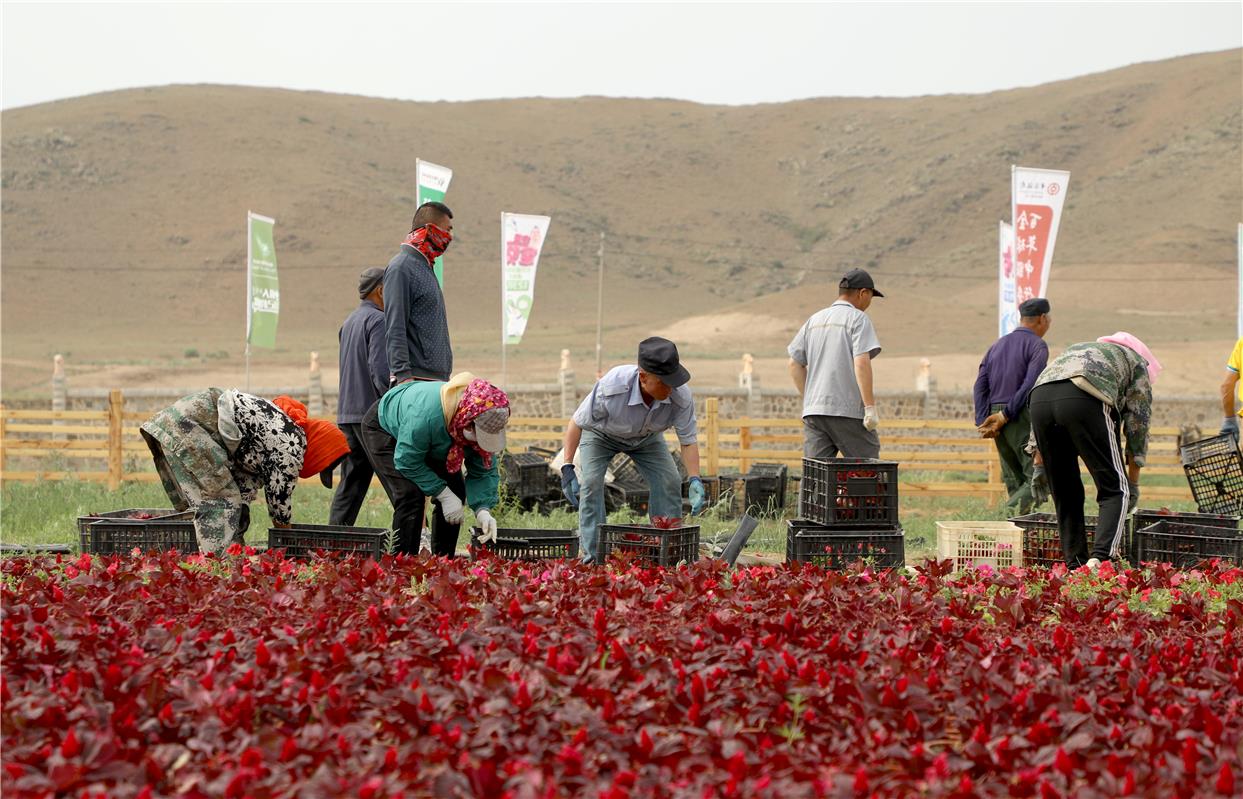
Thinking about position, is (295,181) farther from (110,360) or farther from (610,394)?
(610,394)

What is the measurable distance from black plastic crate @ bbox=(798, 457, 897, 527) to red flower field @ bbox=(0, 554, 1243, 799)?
1675 millimetres

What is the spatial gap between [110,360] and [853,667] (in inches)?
1596

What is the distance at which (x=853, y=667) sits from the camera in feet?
11.9

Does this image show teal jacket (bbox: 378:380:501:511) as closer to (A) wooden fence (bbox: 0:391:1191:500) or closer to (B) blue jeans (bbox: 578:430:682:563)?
(B) blue jeans (bbox: 578:430:682:563)

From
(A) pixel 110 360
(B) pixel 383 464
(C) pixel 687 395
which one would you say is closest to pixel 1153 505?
(C) pixel 687 395

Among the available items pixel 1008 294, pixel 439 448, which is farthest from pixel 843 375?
pixel 1008 294

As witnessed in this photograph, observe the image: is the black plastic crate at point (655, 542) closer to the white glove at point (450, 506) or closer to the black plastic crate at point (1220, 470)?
the white glove at point (450, 506)

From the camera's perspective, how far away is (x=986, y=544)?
6.98 m

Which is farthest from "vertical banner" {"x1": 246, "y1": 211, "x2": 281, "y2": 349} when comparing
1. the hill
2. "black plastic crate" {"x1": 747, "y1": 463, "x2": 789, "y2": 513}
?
the hill

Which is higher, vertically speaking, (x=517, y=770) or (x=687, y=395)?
(x=687, y=395)

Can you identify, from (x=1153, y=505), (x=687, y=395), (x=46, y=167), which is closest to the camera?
(x=687, y=395)

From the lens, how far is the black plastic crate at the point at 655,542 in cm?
602

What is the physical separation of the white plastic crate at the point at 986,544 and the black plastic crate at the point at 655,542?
1664mm

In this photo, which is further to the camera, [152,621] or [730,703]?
[152,621]
